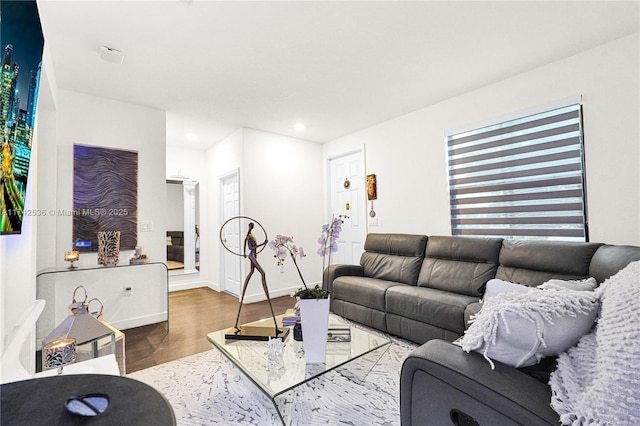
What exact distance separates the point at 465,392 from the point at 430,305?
1.61m

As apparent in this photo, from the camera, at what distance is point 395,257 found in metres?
3.39

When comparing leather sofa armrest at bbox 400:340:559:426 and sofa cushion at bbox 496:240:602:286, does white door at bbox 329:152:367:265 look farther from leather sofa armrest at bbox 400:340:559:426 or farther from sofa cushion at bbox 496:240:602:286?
leather sofa armrest at bbox 400:340:559:426

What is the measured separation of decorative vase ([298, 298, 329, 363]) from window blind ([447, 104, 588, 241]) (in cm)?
237

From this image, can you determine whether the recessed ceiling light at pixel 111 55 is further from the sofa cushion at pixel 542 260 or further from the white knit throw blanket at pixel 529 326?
the sofa cushion at pixel 542 260

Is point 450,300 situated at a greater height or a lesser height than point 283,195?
lesser

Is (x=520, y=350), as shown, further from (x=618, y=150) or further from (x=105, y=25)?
(x=105, y=25)

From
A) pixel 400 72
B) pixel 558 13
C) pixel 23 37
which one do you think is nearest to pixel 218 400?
pixel 23 37

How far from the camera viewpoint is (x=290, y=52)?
2443 mm

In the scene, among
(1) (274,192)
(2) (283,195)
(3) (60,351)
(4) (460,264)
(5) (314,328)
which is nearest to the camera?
(3) (60,351)

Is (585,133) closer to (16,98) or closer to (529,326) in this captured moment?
(529,326)

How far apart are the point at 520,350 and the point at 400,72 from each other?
2607 millimetres

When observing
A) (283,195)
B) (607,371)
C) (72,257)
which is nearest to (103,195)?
(72,257)

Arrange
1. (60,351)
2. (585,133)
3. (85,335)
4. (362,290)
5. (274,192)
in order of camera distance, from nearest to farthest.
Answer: (60,351) → (85,335) → (585,133) → (362,290) → (274,192)

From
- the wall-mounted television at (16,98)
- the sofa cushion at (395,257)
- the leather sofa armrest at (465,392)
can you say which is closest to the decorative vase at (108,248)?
the wall-mounted television at (16,98)
